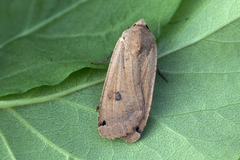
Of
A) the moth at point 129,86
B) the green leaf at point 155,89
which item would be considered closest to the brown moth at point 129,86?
the moth at point 129,86

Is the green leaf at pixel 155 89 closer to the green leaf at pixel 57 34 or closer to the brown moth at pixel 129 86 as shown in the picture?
the green leaf at pixel 57 34

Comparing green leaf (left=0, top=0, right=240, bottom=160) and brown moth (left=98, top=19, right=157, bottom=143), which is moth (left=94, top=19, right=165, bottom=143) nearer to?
brown moth (left=98, top=19, right=157, bottom=143)

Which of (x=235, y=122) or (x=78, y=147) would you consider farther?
(x=235, y=122)

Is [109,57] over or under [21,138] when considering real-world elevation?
over

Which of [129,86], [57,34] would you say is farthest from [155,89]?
[57,34]

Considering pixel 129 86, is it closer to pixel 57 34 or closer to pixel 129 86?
pixel 129 86

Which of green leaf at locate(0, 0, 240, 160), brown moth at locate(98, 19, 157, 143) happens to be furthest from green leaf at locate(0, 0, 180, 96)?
brown moth at locate(98, 19, 157, 143)

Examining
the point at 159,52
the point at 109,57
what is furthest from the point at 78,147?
the point at 159,52

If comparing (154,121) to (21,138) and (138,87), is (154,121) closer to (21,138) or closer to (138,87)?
(138,87)
